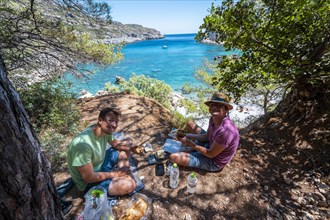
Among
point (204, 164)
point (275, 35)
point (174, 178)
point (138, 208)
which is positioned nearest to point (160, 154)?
point (174, 178)

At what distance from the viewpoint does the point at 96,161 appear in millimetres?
2500

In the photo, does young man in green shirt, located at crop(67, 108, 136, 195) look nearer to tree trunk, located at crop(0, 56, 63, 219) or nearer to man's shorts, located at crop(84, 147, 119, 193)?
man's shorts, located at crop(84, 147, 119, 193)

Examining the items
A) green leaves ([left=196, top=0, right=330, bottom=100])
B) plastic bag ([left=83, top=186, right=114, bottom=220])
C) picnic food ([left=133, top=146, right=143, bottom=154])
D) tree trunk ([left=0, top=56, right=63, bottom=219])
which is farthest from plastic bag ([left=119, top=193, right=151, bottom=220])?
green leaves ([left=196, top=0, right=330, bottom=100])

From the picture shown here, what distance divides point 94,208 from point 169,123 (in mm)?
3272

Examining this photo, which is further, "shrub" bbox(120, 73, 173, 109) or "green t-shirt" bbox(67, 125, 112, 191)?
"shrub" bbox(120, 73, 173, 109)

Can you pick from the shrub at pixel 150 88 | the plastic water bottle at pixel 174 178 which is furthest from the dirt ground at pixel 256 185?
the shrub at pixel 150 88

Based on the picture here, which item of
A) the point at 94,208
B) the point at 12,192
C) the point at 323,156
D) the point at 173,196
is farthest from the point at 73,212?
the point at 323,156

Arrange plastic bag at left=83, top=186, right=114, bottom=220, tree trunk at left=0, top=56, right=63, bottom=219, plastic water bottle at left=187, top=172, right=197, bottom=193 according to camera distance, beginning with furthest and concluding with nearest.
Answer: plastic water bottle at left=187, top=172, right=197, bottom=193
plastic bag at left=83, top=186, right=114, bottom=220
tree trunk at left=0, top=56, right=63, bottom=219

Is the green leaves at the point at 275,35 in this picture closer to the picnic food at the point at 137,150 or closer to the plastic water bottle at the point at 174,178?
the plastic water bottle at the point at 174,178

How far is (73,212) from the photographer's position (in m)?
2.19

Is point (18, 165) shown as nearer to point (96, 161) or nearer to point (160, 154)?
point (96, 161)

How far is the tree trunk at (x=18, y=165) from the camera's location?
925 millimetres

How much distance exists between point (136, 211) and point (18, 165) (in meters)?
1.59

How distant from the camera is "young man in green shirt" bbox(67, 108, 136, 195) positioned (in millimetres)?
2131
